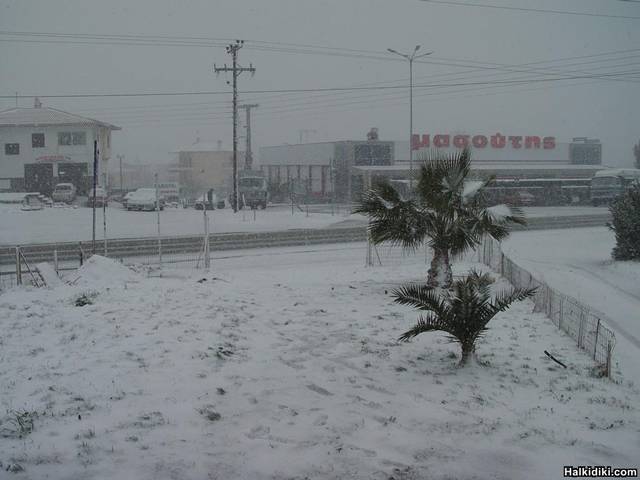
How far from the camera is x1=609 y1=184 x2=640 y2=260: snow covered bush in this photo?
20.0m

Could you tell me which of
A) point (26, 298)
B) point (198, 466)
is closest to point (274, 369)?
point (198, 466)

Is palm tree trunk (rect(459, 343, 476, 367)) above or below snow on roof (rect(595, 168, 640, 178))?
below

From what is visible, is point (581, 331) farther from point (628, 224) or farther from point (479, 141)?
point (479, 141)

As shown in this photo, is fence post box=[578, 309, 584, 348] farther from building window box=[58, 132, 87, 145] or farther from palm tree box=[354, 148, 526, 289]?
building window box=[58, 132, 87, 145]

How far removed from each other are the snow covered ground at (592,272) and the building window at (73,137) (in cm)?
2049

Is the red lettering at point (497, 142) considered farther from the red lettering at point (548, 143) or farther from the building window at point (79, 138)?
the building window at point (79, 138)

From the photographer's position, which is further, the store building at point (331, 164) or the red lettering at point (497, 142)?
the red lettering at point (497, 142)

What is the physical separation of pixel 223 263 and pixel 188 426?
15702 millimetres

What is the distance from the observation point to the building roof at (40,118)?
29.3 meters

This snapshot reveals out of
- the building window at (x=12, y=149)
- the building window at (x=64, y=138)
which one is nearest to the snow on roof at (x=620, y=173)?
the building window at (x=64, y=138)

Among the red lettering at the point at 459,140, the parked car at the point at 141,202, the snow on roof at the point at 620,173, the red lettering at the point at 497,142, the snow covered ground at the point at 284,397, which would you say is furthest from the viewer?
the red lettering at the point at 497,142

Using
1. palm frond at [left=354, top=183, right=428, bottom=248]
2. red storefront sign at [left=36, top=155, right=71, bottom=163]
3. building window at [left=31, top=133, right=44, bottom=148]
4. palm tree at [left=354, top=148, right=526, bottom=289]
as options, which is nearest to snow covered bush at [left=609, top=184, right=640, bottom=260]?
palm tree at [left=354, top=148, right=526, bottom=289]

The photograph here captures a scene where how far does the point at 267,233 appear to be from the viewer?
28234 millimetres

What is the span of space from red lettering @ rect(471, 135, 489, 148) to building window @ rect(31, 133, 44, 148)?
40.8 m
